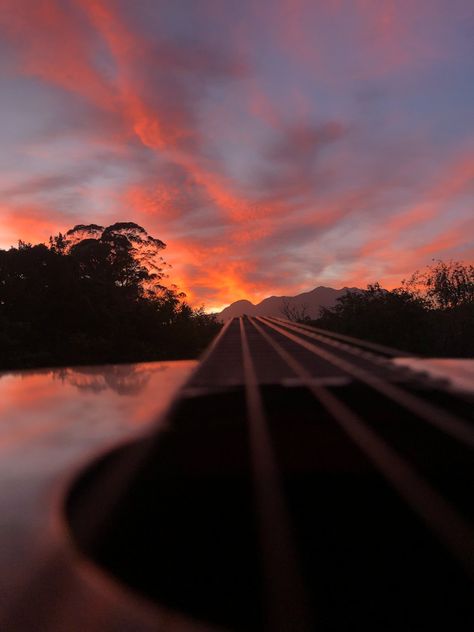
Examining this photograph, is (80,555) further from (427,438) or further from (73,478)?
(427,438)

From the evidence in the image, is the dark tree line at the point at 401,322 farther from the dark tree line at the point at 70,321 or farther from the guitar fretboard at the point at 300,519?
the guitar fretboard at the point at 300,519

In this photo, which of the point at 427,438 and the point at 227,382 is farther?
the point at 227,382

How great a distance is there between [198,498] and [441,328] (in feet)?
145

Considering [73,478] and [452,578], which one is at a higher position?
[73,478]

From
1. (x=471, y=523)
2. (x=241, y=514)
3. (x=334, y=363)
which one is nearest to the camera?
(x=471, y=523)

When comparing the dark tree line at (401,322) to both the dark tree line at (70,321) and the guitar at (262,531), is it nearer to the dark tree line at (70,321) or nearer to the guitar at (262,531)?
the dark tree line at (70,321)

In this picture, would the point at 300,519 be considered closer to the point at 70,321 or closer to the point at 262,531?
the point at 262,531

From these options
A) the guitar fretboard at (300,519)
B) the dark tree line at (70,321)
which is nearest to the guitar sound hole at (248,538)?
the guitar fretboard at (300,519)

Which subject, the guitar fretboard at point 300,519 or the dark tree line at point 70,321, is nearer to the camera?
the guitar fretboard at point 300,519

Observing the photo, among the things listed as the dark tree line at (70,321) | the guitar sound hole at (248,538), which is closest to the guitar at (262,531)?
the guitar sound hole at (248,538)

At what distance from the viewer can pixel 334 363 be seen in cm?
872

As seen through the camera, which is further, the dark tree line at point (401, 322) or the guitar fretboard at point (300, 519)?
the dark tree line at point (401, 322)

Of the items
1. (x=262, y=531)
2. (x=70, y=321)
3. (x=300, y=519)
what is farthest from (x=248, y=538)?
(x=70, y=321)

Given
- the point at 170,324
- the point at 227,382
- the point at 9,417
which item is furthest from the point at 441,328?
the point at 9,417
